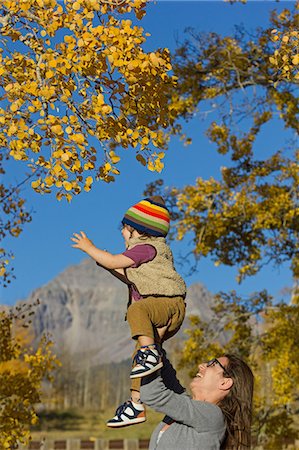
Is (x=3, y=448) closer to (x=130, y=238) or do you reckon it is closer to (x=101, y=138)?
(x=101, y=138)

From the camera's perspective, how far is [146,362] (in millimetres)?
4266

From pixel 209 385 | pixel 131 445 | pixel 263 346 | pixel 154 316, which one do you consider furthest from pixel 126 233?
pixel 131 445

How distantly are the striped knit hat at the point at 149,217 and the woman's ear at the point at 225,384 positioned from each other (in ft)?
4.21

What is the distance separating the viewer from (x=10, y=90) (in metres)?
6.80

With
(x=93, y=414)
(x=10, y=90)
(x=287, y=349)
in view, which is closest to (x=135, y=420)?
(x=10, y=90)

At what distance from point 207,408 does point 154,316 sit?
886 mm

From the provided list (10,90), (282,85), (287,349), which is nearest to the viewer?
(10,90)

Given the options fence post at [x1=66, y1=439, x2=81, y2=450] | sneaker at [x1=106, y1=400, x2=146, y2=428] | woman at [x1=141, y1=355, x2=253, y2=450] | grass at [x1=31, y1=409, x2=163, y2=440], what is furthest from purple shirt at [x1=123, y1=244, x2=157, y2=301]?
grass at [x1=31, y1=409, x2=163, y2=440]

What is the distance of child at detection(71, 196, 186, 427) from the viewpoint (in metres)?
4.90

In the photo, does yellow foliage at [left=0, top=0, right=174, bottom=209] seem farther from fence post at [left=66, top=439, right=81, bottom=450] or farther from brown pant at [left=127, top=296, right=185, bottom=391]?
fence post at [left=66, top=439, right=81, bottom=450]

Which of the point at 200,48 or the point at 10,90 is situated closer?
the point at 10,90

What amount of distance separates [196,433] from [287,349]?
35.4ft

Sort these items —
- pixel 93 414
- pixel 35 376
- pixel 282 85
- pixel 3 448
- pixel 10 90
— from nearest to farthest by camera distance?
1. pixel 10 90
2. pixel 3 448
3. pixel 35 376
4. pixel 282 85
5. pixel 93 414

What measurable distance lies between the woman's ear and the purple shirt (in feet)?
3.19
